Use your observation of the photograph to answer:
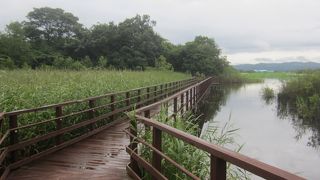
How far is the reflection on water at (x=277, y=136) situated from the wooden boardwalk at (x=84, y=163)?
9.12 ft

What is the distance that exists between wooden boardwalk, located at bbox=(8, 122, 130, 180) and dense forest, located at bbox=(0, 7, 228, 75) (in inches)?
1330

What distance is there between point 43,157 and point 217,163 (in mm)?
4556

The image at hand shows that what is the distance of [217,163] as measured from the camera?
2.98 meters

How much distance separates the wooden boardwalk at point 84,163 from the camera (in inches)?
220

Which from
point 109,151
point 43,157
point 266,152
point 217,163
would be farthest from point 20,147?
point 266,152

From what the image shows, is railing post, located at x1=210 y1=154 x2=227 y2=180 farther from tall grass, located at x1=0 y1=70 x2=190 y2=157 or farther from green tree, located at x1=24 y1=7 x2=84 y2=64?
green tree, located at x1=24 y1=7 x2=84 y2=64

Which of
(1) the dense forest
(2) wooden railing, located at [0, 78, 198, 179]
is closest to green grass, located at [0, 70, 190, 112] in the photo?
(2) wooden railing, located at [0, 78, 198, 179]

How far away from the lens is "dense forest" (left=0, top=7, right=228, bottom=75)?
49438 millimetres

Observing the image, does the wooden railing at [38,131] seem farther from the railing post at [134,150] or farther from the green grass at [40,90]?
the railing post at [134,150]

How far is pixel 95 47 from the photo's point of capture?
5431cm

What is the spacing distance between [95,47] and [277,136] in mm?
39353

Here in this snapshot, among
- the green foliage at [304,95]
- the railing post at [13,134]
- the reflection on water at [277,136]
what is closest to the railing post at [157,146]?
the railing post at [13,134]

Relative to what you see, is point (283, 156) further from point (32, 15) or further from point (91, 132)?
point (32, 15)

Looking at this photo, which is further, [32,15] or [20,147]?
[32,15]
